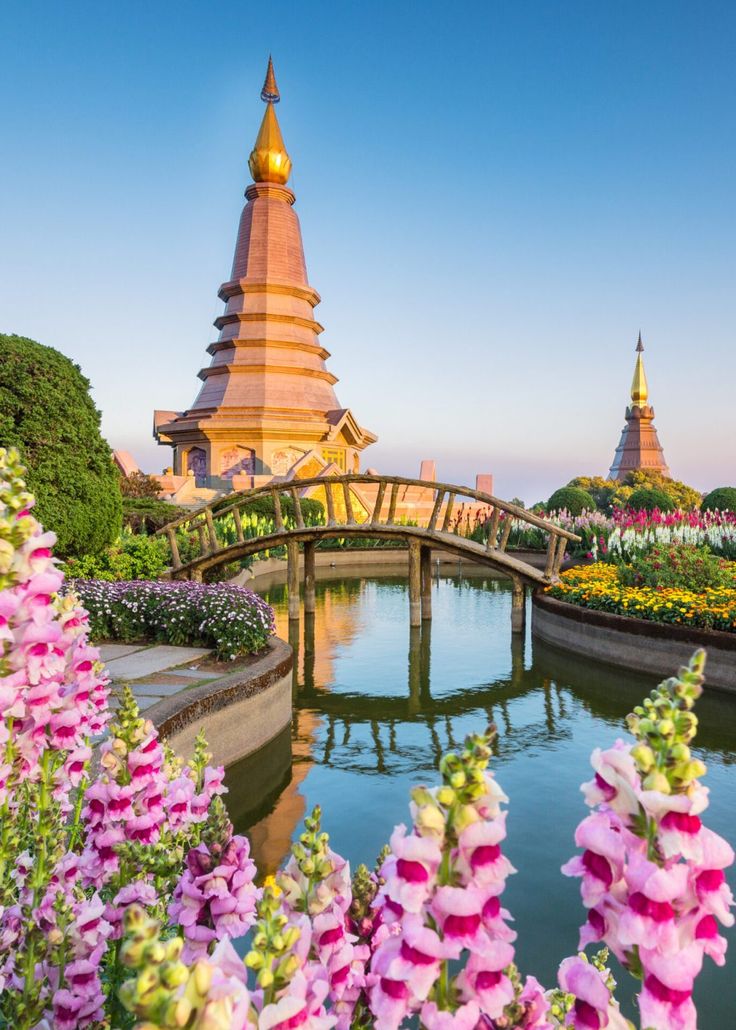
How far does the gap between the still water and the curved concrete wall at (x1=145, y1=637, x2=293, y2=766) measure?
0.23m

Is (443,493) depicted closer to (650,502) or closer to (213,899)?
(213,899)

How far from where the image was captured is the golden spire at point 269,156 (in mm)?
41750

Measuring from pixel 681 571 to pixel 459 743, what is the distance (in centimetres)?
700

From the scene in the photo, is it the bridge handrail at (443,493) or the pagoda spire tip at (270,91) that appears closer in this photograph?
the bridge handrail at (443,493)

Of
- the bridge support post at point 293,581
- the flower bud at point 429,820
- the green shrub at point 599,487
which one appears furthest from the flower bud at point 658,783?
the green shrub at point 599,487

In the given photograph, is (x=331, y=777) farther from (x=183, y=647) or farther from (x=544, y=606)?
(x=544, y=606)

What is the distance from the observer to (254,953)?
50.4 inches

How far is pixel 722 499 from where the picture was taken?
35.2 metres

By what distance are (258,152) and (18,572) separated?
148 ft

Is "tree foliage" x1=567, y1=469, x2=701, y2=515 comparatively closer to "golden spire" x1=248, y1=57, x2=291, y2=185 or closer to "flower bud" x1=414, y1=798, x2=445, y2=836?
"golden spire" x1=248, y1=57, x2=291, y2=185

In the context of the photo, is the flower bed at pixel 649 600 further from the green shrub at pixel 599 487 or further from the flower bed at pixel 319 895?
the green shrub at pixel 599 487

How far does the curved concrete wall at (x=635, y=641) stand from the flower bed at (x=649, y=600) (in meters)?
0.32

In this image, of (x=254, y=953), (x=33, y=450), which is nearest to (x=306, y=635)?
(x=33, y=450)

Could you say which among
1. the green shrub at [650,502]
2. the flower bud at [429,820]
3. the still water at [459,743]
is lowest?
the still water at [459,743]
